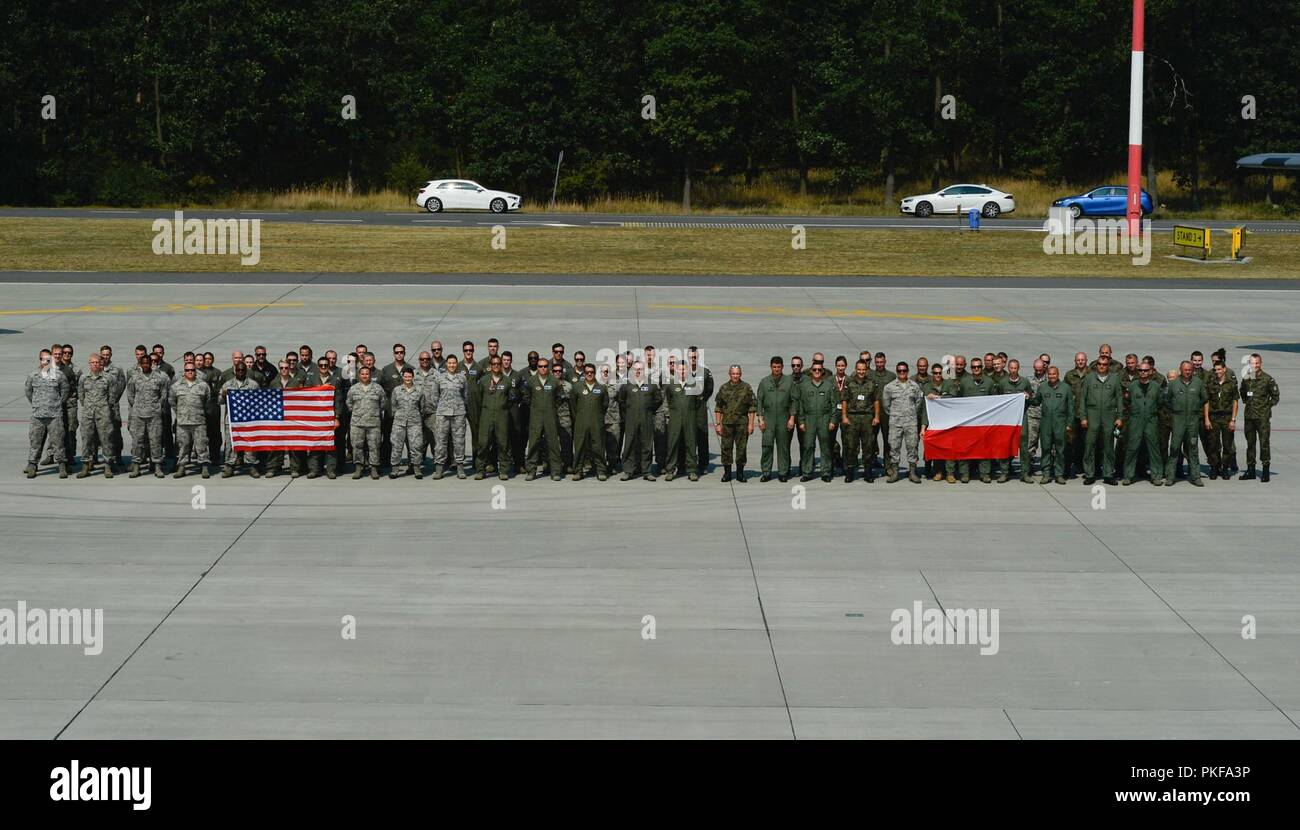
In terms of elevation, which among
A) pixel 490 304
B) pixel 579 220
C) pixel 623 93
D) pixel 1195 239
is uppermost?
pixel 623 93

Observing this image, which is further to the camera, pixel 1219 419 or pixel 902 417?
pixel 1219 419

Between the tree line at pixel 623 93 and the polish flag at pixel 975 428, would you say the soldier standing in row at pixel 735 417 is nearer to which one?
the polish flag at pixel 975 428

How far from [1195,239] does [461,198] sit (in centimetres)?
3028

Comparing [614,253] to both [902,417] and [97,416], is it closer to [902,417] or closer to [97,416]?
[902,417]

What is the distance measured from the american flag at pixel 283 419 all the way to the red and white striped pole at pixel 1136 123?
35.1 m

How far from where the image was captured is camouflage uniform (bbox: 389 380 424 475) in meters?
20.6

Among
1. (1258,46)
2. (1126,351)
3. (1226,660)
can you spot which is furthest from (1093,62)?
(1226,660)

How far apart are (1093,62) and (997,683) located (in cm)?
6510

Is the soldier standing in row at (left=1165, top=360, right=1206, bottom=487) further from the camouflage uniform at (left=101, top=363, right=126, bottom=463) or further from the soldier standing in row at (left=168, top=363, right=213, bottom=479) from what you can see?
the camouflage uniform at (left=101, top=363, right=126, bottom=463)

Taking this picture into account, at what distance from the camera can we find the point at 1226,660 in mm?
13453

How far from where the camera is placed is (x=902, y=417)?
20.8m

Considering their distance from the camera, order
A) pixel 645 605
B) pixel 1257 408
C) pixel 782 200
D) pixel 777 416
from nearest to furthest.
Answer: pixel 645 605, pixel 777 416, pixel 1257 408, pixel 782 200

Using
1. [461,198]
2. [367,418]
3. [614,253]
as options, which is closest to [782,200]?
[461,198]

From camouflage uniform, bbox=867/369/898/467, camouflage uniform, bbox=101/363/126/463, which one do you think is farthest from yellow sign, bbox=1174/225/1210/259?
camouflage uniform, bbox=101/363/126/463
